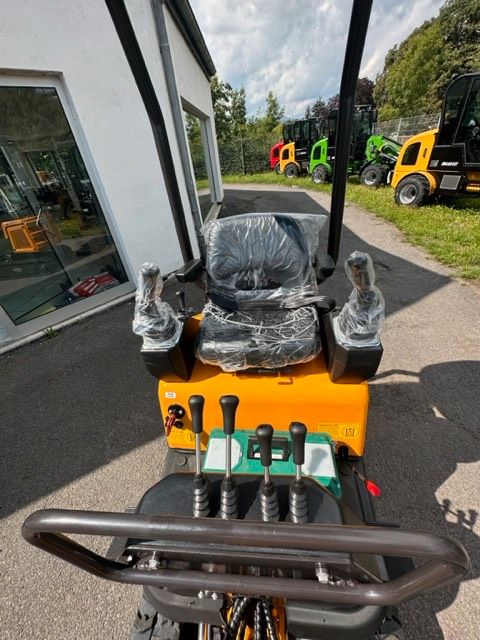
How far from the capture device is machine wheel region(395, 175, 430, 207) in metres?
6.14

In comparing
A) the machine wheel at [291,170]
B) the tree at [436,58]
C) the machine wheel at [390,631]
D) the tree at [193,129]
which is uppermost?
the tree at [436,58]

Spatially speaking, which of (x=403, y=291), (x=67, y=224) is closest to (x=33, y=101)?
(x=67, y=224)

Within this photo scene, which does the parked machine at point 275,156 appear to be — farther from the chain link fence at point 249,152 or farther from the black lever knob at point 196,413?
the black lever knob at point 196,413

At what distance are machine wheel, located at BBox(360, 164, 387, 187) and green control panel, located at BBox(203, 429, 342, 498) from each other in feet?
32.2

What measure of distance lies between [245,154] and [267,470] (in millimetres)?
19146

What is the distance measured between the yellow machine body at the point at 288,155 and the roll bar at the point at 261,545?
1481 centimetres

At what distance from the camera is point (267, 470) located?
2.75ft

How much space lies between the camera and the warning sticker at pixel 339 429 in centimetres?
135

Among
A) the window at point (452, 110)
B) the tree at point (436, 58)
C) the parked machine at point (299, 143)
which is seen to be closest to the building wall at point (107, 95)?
the window at point (452, 110)

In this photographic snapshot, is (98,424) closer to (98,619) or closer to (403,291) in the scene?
(98,619)

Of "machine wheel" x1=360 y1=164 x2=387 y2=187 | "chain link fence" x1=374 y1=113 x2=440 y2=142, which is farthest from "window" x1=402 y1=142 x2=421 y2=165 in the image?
"chain link fence" x1=374 y1=113 x2=440 y2=142

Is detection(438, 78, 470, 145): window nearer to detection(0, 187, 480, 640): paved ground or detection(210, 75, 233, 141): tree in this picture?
detection(0, 187, 480, 640): paved ground

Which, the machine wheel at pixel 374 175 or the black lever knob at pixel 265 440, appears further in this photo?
the machine wheel at pixel 374 175

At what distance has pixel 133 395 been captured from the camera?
2.42m
